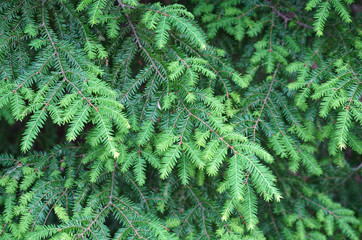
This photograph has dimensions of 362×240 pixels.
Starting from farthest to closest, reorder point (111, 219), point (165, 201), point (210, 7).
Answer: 1. point (111, 219)
2. point (210, 7)
3. point (165, 201)

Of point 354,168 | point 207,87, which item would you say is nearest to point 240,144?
point 207,87

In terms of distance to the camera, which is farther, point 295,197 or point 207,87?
point 295,197

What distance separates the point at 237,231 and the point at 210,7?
6.87ft

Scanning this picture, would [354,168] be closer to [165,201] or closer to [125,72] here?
[165,201]

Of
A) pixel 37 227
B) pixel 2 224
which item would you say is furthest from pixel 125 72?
pixel 2 224

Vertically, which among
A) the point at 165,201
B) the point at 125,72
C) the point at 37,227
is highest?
the point at 125,72

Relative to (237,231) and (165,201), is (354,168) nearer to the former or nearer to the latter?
(237,231)

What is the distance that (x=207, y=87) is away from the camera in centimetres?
246

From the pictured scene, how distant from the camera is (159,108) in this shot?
6.84 feet

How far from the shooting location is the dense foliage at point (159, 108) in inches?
72.9

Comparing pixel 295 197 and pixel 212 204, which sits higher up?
pixel 212 204

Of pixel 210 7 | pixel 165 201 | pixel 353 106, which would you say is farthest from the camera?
pixel 210 7

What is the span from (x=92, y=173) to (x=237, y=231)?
1.24 m

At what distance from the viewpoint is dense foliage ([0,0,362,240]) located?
185cm
